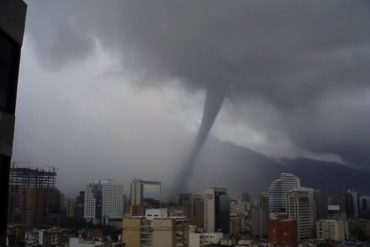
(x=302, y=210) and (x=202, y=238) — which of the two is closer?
(x=202, y=238)

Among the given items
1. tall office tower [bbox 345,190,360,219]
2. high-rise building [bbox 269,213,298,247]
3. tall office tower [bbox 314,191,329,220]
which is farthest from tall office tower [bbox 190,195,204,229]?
tall office tower [bbox 345,190,360,219]

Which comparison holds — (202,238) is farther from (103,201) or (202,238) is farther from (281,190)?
(281,190)

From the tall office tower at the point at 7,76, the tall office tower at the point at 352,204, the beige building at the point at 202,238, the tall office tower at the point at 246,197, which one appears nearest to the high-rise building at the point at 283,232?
the beige building at the point at 202,238

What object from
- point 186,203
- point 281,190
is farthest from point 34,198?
point 281,190

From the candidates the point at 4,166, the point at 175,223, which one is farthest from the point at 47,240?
the point at 4,166

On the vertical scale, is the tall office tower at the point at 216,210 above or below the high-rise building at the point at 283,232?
above

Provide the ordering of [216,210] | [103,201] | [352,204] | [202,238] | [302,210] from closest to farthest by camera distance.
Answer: [202,238] → [302,210] → [216,210] → [352,204] → [103,201]

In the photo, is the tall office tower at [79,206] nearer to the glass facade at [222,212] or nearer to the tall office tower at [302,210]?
the glass facade at [222,212]
